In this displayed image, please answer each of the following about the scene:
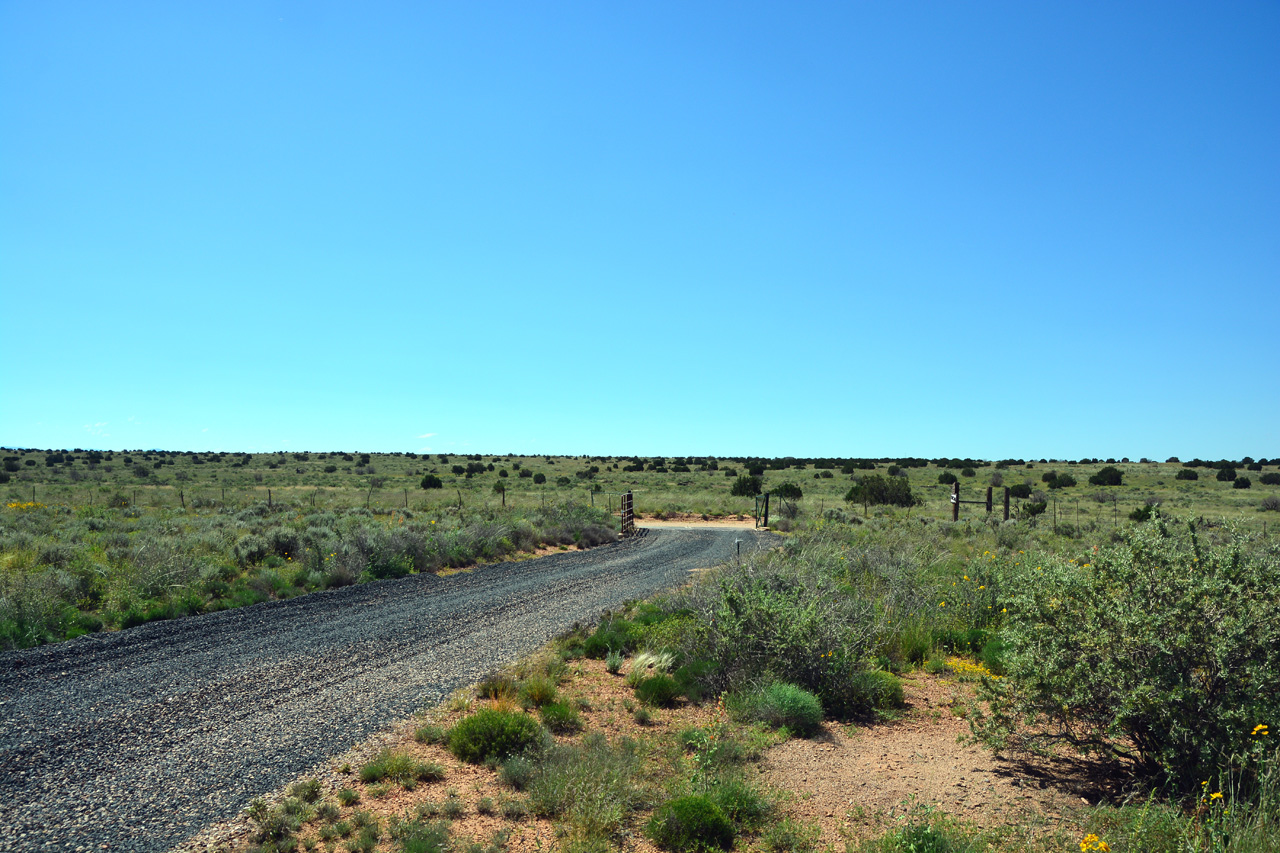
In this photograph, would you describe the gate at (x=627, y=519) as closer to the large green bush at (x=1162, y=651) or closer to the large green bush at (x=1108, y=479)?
the large green bush at (x=1162, y=651)

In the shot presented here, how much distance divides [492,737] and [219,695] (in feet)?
12.5

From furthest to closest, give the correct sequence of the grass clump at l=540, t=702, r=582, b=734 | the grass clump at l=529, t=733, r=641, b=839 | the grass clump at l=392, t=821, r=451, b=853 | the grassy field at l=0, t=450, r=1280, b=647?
the grassy field at l=0, t=450, r=1280, b=647
the grass clump at l=540, t=702, r=582, b=734
the grass clump at l=529, t=733, r=641, b=839
the grass clump at l=392, t=821, r=451, b=853

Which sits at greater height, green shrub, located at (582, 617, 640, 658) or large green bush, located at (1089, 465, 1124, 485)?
large green bush, located at (1089, 465, 1124, 485)

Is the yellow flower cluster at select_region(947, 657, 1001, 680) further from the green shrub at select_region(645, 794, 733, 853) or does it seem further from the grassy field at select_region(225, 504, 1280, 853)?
the green shrub at select_region(645, 794, 733, 853)

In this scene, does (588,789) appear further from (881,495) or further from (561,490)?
(561,490)

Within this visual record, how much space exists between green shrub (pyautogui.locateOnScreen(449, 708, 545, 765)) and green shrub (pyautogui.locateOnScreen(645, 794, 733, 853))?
182 cm

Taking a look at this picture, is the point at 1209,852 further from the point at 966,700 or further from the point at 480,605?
the point at 480,605

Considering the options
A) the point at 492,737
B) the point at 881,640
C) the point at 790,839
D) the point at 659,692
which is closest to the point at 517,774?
the point at 492,737

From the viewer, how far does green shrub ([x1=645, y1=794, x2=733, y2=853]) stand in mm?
4668

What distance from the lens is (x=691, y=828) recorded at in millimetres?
4691

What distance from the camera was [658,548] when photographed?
24438 mm

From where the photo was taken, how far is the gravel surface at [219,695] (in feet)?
17.1

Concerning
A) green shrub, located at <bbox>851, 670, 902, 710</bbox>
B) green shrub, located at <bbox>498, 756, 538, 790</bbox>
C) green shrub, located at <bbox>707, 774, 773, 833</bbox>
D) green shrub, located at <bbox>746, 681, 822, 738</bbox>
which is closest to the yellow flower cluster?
green shrub, located at <bbox>851, 670, 902, 710</bbox>

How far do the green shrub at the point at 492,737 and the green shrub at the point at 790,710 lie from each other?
2.15 metres
